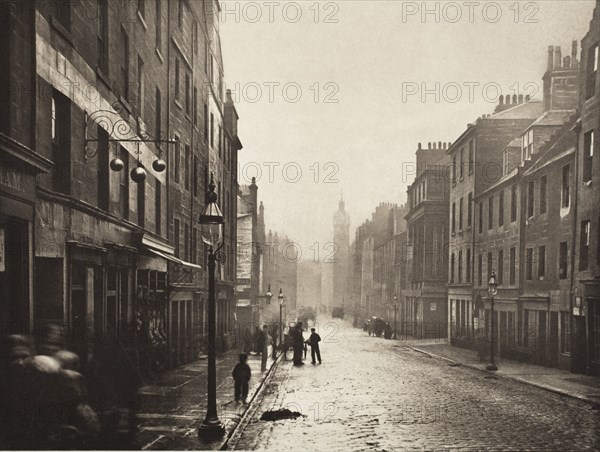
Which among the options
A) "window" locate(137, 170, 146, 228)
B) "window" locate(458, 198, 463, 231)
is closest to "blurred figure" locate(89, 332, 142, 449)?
"window" locate(137, 170, 146, 228)

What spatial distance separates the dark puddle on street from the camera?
13.7 meters

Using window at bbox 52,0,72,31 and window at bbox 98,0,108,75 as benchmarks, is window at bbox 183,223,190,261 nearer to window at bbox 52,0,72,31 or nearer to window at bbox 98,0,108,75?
window at bbox 98,0,108,75

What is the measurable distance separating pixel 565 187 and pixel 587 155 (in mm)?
2462

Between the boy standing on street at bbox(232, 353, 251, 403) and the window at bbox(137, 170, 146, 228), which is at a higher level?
the window at bbox(137, 170, 146, 228)

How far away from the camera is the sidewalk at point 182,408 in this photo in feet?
35.7

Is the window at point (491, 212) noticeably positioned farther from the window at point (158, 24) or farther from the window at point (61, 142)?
the window at point (61, 142)

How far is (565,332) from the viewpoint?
Answer: 25.7m

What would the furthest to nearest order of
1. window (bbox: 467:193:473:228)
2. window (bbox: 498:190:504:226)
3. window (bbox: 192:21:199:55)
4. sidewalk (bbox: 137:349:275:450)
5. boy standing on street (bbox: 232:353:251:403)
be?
window (bbox: 467:193:473:228), window (bbox: 498:190:504:226), window (bbox: 192:21:199:55), boy standing on street (bbox: 232:353:251:403), sidewalk (bbox: 137:349:275:450)

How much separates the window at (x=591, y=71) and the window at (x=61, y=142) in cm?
1852

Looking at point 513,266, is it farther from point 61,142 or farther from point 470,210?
point 61,142

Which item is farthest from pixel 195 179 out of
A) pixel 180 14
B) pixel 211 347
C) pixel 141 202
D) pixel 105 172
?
pixel 211 347

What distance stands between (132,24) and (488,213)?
24550 millimetres

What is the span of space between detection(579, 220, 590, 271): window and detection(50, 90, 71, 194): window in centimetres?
1848

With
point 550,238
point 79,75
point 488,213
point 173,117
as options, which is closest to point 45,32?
point 79,75
